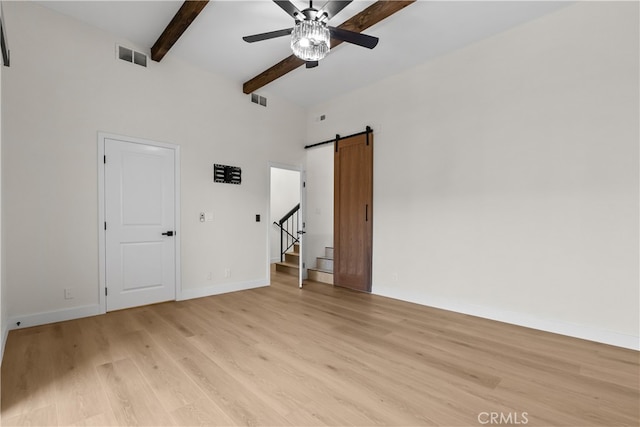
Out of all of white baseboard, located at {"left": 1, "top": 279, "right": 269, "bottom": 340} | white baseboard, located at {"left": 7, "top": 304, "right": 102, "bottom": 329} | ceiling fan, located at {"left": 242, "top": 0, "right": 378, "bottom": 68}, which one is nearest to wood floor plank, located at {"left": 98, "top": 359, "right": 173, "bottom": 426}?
white baseboard, located at {"left": 1, "top": 279, "right": 269, "bottom": 340}

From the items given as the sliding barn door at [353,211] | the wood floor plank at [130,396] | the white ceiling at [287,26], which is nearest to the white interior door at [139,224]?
the white ceiling at [287,26]

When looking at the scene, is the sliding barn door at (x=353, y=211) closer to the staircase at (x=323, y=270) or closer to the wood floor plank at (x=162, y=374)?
the staircase at (x=323, y=270)

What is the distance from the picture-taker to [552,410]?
6.52ft

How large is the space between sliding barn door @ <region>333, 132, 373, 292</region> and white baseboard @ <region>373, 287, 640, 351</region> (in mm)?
1053

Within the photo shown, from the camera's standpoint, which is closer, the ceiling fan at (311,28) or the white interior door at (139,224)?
the ceiling fan at (311,28)

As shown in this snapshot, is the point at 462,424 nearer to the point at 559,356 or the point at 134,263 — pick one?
the point at 559,356

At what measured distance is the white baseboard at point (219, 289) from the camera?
4.59 meters

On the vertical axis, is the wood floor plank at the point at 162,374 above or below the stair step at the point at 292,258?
below

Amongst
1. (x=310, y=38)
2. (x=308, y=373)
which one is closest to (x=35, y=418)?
(x=308, y=373)

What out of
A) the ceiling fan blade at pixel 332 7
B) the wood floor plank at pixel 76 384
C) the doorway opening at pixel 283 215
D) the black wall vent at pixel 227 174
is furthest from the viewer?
the doorway opening at pixel 283 215

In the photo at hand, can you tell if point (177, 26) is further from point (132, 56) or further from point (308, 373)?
point (308, 373)

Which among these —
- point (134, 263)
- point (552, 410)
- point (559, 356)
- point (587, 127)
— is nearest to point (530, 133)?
point (587, 127)

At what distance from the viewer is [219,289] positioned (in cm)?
495

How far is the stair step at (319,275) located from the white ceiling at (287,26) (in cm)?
352
